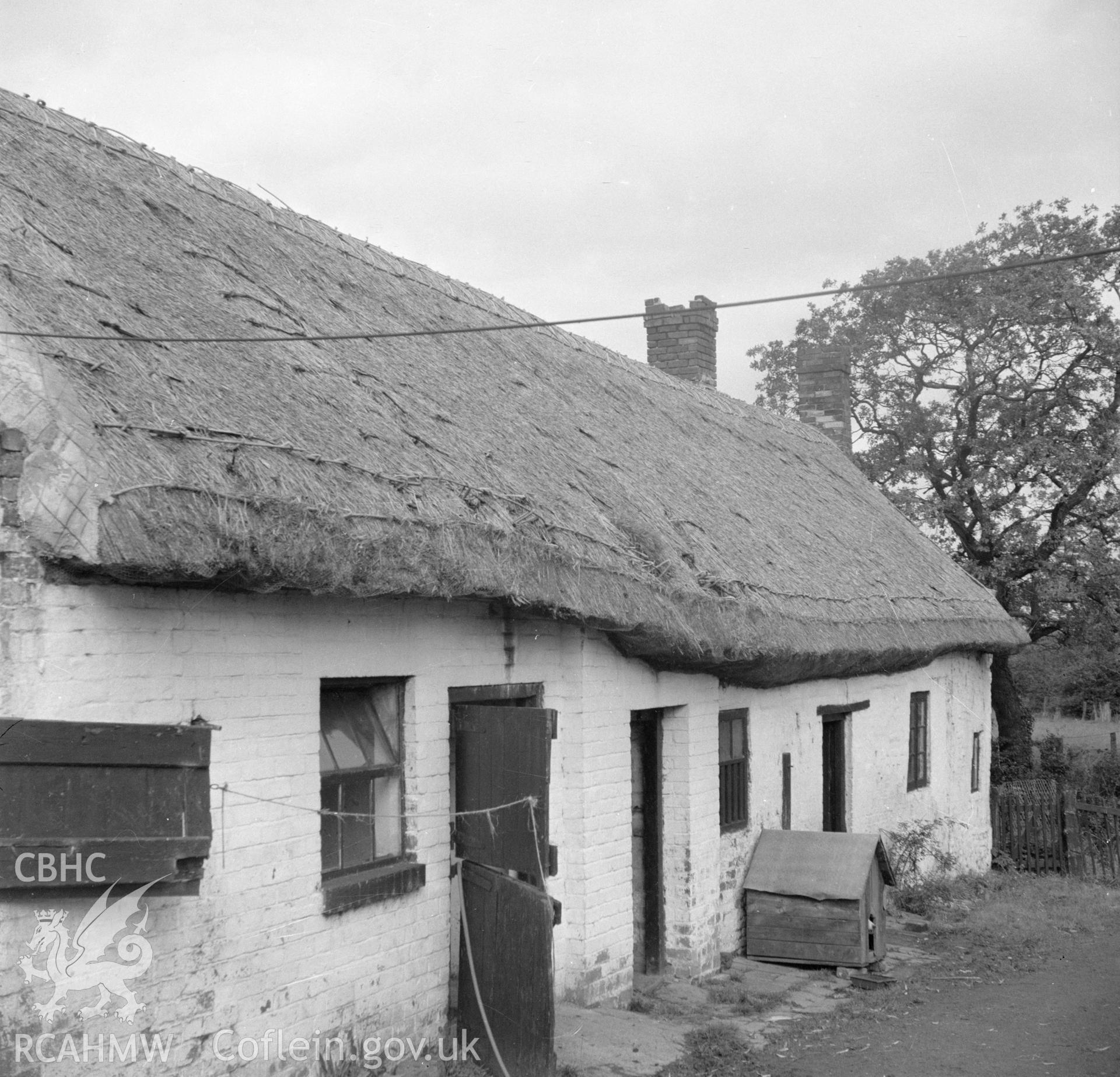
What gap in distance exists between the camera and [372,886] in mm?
6328

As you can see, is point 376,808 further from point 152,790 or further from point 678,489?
point 678,489

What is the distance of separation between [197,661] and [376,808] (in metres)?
1.65

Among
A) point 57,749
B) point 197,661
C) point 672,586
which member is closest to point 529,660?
point 672,586

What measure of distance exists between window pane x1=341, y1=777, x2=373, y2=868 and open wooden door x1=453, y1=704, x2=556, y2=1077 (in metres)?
0.56

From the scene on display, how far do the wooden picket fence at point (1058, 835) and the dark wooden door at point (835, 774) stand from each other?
5010 mm

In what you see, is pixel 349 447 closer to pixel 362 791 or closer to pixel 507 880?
pixel 362 791

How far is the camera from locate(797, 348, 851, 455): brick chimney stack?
Result: 2005cm

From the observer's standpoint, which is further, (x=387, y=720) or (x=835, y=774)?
(x=835, y=774)

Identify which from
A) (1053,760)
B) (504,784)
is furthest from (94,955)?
(1053,760)

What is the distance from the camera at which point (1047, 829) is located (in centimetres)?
1653

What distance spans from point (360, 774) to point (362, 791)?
0.47 ft

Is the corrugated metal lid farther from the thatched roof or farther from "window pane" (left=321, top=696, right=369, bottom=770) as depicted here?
"window pane" (left=321, top=696, right=369, bottom=770)

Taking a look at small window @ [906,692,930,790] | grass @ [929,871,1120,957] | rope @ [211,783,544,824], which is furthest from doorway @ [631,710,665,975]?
small window @ [906,692,930,790]

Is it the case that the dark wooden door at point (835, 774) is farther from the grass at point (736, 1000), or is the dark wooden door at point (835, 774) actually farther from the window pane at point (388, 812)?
the window pane at point (388, 812)
